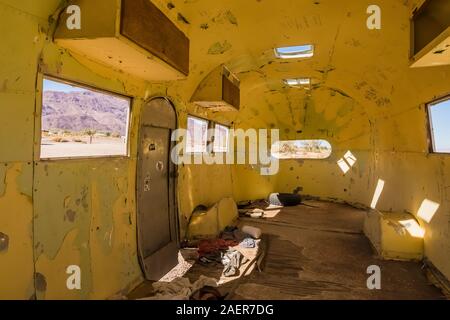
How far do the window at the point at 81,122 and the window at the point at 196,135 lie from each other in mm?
1855

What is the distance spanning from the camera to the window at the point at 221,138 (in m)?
7.55

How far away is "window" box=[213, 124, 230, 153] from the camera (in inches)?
297

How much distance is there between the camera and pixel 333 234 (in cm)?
620

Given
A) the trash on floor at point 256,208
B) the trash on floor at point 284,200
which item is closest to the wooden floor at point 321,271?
the trash on floor at point 256,208

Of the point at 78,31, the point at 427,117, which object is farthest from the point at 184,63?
the point at 427,117

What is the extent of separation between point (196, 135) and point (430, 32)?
14.2 ft

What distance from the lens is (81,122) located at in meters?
2.87

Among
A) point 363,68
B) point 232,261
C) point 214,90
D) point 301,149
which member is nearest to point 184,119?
point 214,90

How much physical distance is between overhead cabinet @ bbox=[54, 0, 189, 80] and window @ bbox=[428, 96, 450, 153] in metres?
3.66

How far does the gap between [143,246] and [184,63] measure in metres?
2.43

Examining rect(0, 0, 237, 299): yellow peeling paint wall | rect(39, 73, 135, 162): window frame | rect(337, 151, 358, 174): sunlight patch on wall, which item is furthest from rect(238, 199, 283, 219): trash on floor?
rect(39, 73, 135, 162): window frame

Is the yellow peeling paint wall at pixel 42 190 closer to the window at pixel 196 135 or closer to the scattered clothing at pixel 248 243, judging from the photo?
the window at pixel 196 135

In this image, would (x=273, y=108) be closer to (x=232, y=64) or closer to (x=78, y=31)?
(x=232, y=64)

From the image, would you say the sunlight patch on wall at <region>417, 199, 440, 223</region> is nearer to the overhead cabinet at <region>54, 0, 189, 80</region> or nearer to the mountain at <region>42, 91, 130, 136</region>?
the overhead cabinet at <region>54, 0, 189, 80</region>
